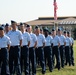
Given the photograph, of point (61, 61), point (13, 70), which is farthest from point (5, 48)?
point (61, 61)

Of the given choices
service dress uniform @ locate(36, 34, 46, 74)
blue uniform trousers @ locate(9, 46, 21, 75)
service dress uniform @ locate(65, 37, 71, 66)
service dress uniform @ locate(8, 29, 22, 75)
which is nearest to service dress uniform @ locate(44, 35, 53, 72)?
service dress uniform @ locate(36, 34, 46, 74)

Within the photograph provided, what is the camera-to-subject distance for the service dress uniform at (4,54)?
12055 millimetres


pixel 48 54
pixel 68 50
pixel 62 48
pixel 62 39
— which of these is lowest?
pixel 68 50

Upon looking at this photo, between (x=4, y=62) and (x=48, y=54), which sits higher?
(x=4, y=62)

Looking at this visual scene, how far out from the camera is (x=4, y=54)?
12.1 m

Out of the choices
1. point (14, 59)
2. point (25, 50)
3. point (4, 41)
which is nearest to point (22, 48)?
point (25, 50)

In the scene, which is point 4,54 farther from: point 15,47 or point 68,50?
point 68,50

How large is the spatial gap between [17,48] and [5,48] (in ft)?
2.27

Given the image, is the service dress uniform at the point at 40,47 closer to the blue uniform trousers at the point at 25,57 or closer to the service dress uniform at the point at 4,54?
the blue uniform trousers at the point at 25,57

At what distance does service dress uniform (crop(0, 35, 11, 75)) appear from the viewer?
12055mm

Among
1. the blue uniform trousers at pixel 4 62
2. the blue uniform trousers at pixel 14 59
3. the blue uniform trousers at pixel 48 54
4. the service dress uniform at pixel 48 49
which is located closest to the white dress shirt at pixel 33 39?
the blue uniform trousers at pixel 14 59

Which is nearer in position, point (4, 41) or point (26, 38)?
point (4, 41)

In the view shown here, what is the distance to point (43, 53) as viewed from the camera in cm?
1439

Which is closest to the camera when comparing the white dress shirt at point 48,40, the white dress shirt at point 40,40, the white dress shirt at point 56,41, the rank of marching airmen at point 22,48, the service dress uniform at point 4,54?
the service dress uniform at point 4,54
